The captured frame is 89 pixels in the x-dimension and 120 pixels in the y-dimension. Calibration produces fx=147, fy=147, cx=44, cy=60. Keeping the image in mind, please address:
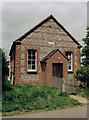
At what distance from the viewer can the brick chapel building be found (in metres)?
15.4

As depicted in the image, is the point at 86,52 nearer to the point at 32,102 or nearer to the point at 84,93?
the point at 84,93

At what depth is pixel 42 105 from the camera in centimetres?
911

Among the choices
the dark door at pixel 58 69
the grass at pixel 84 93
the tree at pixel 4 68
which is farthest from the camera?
the dark door at pixel 58 69

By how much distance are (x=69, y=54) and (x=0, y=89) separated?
1011 centimetres

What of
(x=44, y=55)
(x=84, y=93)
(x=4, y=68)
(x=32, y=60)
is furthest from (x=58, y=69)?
(x=4, y=68)

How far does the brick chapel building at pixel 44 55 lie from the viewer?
15445 mm

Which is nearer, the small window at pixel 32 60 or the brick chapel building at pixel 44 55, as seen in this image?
the brick chapel building at pixel 44 55

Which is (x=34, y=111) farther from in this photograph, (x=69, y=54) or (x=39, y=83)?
(x=69, y=54)

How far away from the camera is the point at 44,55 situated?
16.6m

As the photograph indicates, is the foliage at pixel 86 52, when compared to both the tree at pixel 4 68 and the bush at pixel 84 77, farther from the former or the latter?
the tree at pixel 4 68

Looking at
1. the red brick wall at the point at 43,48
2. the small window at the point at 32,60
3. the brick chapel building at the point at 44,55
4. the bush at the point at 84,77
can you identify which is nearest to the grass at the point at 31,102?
the brick chapel building at the point at 44,55

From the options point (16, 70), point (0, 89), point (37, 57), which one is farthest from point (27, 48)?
point (0, 89)

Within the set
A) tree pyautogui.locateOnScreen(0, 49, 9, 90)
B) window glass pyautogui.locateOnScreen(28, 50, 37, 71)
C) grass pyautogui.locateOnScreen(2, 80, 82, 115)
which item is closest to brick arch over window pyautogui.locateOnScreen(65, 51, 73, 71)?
window glass pyautogui.locateOnScreen(28, 50, 37, 71)

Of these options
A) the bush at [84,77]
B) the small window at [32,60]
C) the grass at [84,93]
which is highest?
the small window at [32,60]
